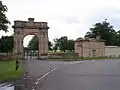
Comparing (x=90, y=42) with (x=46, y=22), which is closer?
(x=46, y=22)

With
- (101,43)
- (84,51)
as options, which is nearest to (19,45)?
(84,51)

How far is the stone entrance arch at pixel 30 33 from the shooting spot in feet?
293

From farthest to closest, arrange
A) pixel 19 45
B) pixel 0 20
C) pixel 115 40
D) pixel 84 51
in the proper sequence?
pixel 115 40
pixel 84 51
pixel 19 45
pixel 0 20

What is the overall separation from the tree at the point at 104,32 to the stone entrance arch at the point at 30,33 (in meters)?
74.0

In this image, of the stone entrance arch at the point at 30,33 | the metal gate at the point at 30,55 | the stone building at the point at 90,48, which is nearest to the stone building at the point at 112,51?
the stone building at the point at 90,48

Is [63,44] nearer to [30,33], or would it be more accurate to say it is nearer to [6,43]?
[6,43]

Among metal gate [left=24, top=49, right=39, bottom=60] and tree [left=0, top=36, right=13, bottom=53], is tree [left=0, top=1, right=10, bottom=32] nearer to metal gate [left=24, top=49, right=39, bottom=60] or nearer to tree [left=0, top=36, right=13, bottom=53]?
metal gate [left=24, top=49, right=39, bottom=60]

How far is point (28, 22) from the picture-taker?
92.3 m

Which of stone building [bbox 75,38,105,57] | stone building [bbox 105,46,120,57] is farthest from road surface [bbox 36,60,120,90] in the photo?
stone building [bbox 105,46,120,57]

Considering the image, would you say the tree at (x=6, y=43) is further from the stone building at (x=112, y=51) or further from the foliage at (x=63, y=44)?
the foliage at (x=63, y=44)

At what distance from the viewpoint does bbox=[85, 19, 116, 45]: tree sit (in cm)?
16175

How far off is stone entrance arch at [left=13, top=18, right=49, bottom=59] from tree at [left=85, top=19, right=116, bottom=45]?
Answer: 74.0 metres

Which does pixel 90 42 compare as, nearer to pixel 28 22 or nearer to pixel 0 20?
pixel 28 22

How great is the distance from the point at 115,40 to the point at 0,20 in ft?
432
